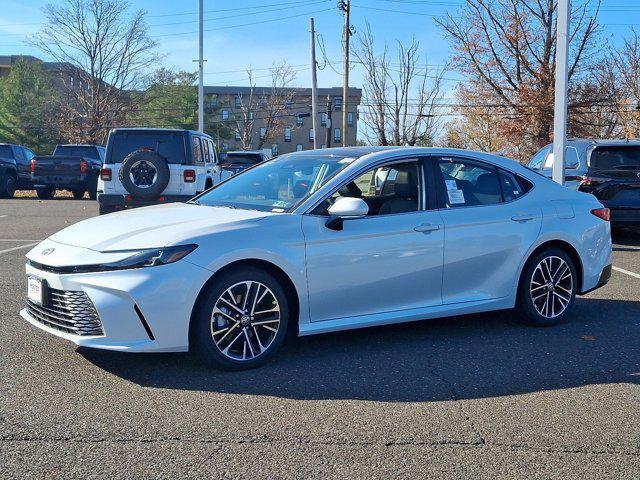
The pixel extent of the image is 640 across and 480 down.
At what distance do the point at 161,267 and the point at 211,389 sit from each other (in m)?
0.84

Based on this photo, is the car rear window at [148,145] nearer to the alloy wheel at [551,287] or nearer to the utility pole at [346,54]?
the alloy wheel at [551,287]

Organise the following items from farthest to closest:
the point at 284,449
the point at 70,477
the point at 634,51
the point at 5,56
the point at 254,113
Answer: the point at 5,56
the point at 254,113
the point at 634,51
the point at 284,449
the point at 70,477

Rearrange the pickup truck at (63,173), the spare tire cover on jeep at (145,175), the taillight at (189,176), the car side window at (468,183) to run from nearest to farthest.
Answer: the car side window at (468,183), the spare tire cover on jeep at (145,175), the taillight at (189,176), the pickup truck at (63,173)

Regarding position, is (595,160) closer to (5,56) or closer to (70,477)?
(70,477)

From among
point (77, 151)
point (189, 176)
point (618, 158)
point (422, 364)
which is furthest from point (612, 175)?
point (77, 151)

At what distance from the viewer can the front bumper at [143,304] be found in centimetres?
432

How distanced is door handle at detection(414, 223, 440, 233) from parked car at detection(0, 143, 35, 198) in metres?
20.3

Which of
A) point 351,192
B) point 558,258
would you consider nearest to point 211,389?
point 351,192

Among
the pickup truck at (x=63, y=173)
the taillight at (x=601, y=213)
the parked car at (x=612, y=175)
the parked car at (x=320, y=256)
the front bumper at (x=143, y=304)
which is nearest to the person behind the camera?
the front bumper at (x=143, y=304)

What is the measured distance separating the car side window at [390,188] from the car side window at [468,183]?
0.84 feet

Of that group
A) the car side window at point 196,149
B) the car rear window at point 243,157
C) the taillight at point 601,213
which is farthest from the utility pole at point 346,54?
the taillight at point 601,213

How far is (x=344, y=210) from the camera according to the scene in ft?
16.1

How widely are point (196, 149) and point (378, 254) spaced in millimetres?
8191

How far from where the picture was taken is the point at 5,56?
7031 cm
